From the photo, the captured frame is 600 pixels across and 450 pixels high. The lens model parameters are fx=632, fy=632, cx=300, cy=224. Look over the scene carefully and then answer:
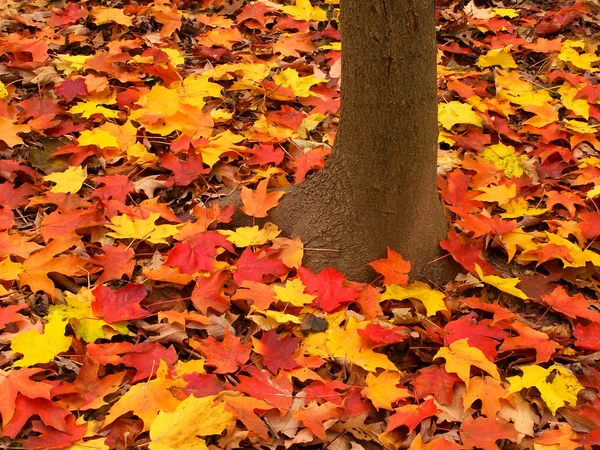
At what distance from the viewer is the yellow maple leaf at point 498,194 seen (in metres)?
2.85

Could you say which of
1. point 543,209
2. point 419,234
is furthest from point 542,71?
point 419,234

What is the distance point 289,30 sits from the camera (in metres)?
4.24

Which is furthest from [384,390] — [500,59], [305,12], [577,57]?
[305,12]

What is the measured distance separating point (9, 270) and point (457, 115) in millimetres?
2281

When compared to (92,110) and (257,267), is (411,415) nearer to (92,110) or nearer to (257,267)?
(257,267)

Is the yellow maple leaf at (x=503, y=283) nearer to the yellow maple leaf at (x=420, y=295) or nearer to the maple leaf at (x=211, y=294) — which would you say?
the yellow maple leaf at (x=420, y=295)

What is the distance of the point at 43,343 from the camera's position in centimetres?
216

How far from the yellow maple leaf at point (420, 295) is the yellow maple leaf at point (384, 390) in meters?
0.35

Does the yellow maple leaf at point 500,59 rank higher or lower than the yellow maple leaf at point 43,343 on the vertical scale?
higher

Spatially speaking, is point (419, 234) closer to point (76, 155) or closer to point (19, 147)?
point (76, 155)

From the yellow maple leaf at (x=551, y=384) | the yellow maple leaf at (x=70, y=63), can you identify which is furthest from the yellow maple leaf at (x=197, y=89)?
the yellow maple leaf at (x=551, y=384)

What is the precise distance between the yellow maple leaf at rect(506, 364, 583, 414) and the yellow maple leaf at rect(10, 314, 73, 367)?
155 centimetres

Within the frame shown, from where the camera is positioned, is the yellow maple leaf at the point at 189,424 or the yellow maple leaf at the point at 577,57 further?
the yellow maple leaf at the point at 577,57

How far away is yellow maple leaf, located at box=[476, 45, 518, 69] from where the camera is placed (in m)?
3.85
